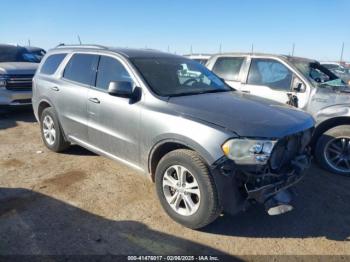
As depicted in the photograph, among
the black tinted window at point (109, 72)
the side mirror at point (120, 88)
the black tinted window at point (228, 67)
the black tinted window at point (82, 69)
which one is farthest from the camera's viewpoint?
the black tinted window at point (228, 67)

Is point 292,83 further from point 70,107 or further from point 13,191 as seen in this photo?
point 13,191

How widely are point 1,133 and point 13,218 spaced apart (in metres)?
4.14

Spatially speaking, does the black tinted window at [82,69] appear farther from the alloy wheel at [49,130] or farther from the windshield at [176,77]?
the alloy wheel at [49,130]

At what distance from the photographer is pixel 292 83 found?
5.53 metres

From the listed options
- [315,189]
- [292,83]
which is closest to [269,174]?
[315,189]

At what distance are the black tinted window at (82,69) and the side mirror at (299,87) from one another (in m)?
3.45

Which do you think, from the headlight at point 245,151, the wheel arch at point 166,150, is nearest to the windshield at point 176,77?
the wheel arch at point 166,150

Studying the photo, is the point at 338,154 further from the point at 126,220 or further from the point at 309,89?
the point at 126,220

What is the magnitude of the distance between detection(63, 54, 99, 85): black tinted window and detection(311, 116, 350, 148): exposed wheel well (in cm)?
375

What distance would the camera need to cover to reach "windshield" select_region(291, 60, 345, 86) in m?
5.56

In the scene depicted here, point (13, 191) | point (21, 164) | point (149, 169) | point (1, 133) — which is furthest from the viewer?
point (1, 133)

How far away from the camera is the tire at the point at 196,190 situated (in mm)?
2955

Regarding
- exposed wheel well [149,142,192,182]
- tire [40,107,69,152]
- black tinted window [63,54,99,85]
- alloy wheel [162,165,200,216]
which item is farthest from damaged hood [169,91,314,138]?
tire [40,107,69,152]

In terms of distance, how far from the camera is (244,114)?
3195mm
